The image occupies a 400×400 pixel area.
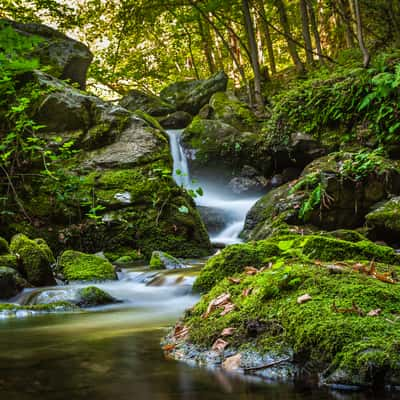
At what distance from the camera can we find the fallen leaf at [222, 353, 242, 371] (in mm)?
2333

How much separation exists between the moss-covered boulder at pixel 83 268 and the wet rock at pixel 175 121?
11017mm

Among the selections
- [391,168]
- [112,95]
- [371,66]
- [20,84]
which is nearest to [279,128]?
[371,66]

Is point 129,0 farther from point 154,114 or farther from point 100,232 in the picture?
point 100,232

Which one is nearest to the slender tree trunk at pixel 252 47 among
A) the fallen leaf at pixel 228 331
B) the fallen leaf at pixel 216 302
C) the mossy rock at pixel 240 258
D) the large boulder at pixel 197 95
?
the large boulder at pixel 197 95

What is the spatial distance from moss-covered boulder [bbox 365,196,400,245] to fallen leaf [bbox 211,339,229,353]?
19.2 feet

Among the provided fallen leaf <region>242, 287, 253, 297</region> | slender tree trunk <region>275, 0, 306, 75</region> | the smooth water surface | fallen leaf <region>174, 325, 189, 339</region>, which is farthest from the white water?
fallen leaf <region>242, 287, 253, 297</region>

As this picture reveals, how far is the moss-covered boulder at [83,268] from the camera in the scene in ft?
22.7

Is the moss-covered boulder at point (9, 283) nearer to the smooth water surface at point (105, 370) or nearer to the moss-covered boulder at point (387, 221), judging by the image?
the smooth water surface at point (105, 370)

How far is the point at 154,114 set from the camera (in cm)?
1881

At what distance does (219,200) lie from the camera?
43.2 feet

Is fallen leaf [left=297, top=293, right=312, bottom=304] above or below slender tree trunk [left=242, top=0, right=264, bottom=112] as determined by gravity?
below

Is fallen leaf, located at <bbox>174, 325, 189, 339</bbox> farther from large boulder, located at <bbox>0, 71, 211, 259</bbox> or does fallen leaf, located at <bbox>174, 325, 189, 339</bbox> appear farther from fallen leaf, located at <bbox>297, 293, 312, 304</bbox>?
large boulder, located at <bbox>0, 71, 211, 259</bbox>

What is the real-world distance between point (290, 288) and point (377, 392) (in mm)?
930

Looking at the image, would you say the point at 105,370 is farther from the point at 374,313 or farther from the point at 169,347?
the point at 374,313
